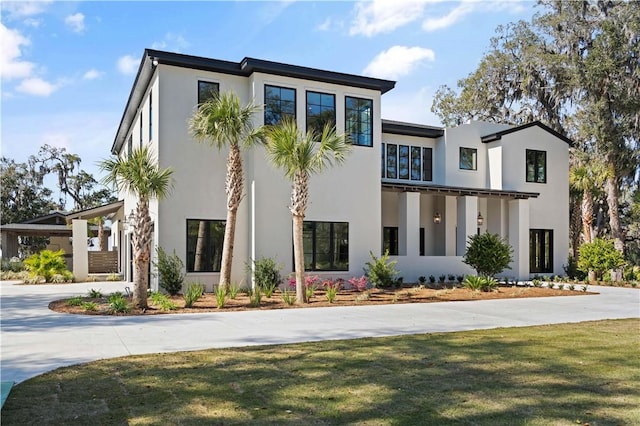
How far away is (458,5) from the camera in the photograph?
14852mm

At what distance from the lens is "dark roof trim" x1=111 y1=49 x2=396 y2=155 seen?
14602mm

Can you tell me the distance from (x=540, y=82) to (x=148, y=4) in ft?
72.1

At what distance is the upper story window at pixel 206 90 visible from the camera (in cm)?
1527

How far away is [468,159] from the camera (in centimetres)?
2222

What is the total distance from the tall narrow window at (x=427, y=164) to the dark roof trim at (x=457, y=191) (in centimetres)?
212

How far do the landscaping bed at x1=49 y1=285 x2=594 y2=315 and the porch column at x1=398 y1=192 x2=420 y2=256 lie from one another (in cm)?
201

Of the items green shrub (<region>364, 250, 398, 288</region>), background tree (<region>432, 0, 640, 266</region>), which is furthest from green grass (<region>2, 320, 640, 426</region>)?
background tree (<region>432, 0, 640, 266</region>)

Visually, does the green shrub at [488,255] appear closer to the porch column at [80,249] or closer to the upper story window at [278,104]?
the upper story window at [278,104]

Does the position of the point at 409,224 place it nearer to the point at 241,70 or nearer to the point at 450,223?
the point at 450,223

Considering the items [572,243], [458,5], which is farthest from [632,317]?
[572,243]

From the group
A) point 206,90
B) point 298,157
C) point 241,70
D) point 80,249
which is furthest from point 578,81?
point 80,249

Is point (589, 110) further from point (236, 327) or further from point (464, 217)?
point (236, 327)

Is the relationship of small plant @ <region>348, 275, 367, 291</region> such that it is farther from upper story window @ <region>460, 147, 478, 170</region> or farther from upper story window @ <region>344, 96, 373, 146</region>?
upper story window @ <region>460, 147, 478, 170</region>

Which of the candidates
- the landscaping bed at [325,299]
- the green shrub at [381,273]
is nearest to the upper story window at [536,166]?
the landscaping bed at [325,299]
